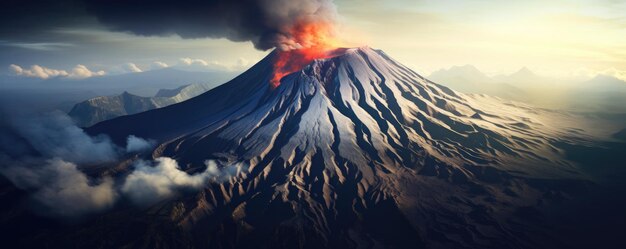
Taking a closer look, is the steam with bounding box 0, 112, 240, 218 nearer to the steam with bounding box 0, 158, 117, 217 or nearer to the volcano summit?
the steam with bounding box 0, 158, 117, 217

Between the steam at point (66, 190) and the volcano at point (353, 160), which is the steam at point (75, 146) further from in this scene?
the steam at point (66, 190)

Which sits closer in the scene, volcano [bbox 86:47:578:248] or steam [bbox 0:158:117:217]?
volcano [bbox 86:47:578:248]

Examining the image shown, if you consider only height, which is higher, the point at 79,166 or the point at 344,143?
the point at 344,143

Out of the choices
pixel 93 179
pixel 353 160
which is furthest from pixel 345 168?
pixel 93 179

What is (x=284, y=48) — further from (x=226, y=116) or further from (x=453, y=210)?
(x=453, y=210)

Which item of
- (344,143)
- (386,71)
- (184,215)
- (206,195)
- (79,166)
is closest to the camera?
(184,215)

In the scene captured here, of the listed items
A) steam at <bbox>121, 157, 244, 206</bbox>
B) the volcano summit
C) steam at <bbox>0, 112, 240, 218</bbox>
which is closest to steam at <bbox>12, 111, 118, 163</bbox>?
steam at <bbox>0, 112, 240, 218</bbox>

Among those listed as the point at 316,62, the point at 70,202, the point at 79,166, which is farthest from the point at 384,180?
the point at 79,166

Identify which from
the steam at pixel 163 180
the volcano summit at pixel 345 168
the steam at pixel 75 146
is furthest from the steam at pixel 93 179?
the volcano summit at pixel 345 168
